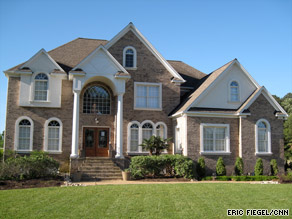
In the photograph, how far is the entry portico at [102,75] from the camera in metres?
20.6

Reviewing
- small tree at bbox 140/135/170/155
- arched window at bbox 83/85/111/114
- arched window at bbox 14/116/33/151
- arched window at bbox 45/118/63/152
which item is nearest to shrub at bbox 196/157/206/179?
small tree at bbox 140/135/170/155

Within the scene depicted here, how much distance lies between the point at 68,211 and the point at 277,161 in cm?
1745

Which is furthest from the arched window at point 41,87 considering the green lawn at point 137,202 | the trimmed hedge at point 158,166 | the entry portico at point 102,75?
the green lawn at point 137,202

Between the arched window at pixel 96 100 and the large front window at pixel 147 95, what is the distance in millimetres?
2278

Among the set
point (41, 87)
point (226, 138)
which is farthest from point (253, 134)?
point (41, 87)

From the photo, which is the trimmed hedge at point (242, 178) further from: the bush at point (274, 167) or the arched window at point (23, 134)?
the arched window at point (23, 134)

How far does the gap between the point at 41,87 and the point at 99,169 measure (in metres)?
7.23

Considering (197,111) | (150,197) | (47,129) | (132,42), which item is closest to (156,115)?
(197,111)

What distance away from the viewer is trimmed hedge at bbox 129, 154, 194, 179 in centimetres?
1897

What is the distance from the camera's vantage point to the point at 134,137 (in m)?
22.9

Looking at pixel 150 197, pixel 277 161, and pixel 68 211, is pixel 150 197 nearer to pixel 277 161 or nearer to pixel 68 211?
pixel 68 211

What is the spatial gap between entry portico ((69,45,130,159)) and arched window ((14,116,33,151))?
10.8 feet

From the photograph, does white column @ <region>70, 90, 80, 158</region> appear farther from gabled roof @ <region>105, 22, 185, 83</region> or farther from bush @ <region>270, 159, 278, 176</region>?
bush @ <region>270, 159, 278, 176</region>

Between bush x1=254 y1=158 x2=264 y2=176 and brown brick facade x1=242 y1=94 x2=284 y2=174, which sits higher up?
brown brick facade x1=242 y1=94 x2=284 y2=174
